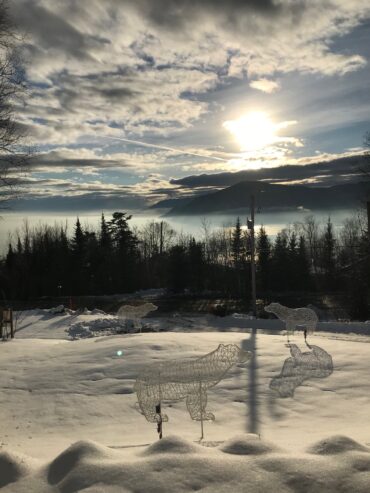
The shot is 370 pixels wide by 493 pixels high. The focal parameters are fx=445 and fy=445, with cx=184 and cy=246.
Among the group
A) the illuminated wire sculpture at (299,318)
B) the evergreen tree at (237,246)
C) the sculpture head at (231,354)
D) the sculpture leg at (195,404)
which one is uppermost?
the evergreen tree at (237,246)

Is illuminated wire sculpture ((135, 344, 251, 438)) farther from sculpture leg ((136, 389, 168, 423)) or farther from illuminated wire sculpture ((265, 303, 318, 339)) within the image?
illuminated wire sculpture ((265, 303, 318, 339))

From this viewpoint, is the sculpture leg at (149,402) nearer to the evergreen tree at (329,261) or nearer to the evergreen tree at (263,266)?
the evergreen tree at (263,266)

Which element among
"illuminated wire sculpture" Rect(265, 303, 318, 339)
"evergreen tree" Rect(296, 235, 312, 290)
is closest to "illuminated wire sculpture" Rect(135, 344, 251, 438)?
"illuminated wire sculpture" Rect(265, 303, 318, 339)

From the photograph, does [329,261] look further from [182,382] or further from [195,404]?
[182,382]

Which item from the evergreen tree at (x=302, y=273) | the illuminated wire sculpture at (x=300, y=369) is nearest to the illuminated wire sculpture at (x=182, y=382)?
the illuminated wire sculpture at (x=300, y=369)

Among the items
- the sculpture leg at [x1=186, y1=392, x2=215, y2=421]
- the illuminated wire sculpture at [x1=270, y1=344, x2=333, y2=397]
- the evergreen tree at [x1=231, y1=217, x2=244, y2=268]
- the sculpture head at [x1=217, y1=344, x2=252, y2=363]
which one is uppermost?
the evergreen tree at [x1=231, y1=217, x2=244, y2=268]

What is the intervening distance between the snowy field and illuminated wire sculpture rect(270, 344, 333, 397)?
0.19 metres

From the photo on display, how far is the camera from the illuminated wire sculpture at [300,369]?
955cm

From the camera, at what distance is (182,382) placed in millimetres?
6680

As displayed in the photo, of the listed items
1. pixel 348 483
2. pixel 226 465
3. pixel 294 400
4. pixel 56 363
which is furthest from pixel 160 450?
pixel 56 363

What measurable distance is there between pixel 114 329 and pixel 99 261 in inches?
1479

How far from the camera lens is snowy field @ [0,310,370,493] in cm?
372

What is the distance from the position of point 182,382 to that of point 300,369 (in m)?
4.90

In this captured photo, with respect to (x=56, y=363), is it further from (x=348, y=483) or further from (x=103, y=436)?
(x=348, y=483)
